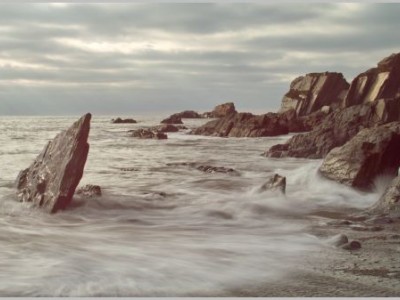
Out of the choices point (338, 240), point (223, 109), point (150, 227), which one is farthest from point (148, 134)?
point (338, 240)

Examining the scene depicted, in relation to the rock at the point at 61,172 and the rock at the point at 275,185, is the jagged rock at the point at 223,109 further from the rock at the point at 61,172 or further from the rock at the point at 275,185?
the rock at the point at 61,172

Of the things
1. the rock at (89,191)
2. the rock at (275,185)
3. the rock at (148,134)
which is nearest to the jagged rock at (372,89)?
the rock at (148,134)

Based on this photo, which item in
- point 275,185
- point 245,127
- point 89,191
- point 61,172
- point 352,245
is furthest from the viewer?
point 245,127

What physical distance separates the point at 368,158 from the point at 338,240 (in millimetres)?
3681

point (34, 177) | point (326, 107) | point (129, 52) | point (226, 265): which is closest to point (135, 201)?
point (34, 177)

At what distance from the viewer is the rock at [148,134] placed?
14.6m

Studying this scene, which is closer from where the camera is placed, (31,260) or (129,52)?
(31,260)

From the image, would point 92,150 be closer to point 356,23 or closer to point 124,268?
point 124,268

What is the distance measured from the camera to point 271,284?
16.4 ft

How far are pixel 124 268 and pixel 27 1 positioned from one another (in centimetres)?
402

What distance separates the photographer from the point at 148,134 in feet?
50.6

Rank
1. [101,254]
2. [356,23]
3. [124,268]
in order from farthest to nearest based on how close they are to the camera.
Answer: [356,23] < [101,254] < [124,268]

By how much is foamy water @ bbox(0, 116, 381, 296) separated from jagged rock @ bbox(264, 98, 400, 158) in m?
3.84

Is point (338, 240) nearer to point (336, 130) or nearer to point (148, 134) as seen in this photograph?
point (148, 134)
